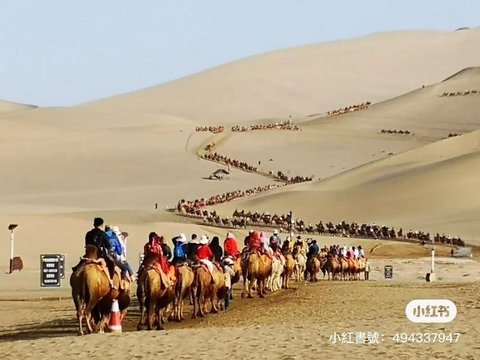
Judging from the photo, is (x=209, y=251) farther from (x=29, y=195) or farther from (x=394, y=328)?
(x=29, y=195)

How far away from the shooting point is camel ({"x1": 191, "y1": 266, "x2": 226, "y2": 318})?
904 inches

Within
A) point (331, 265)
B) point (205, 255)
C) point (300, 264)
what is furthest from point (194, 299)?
point (331, 265)

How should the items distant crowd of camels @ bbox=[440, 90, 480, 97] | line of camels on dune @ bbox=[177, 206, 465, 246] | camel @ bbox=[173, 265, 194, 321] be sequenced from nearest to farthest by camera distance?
camel @ bbox=[173, 265, 194, 321] < line of camels on dune @ bbox=[177, 206, 465, 246] < distant crowd of camels @ bbox=[440, 90, 480, 97]

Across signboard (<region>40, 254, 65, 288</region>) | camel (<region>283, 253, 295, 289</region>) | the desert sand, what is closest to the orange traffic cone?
the desert sand

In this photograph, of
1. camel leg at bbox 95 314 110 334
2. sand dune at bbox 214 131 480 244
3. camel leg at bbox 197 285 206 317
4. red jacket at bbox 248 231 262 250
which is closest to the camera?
camel leg at bbox 95 314 110 334

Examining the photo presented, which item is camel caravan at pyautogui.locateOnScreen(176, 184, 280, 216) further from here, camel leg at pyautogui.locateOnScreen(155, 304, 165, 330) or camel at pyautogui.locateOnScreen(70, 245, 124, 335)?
camel at pyautogui.locateOnScreen(70, 245, 124, 335)

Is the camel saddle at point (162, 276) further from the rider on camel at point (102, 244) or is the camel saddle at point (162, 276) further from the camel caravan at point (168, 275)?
the rider on camel at point (102, 244)

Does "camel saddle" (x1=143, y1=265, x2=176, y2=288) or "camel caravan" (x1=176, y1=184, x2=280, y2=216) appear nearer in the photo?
"camel saddle" (x1=143, y1=265, x2=176, y2=288)

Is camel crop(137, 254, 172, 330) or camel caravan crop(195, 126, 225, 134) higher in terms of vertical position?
camel caravan crop(195, 126, 225, 134)

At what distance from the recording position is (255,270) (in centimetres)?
2747

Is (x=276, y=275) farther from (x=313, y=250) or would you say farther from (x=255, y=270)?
(x=313, y=250)

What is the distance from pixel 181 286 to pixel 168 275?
1.22m

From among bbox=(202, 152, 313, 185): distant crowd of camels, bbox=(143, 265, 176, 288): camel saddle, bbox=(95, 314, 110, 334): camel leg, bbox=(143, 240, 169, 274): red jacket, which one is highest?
bbox=(202, 152, 313, 185): distant crowd of camels

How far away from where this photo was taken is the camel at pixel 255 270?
2731 centimetres
